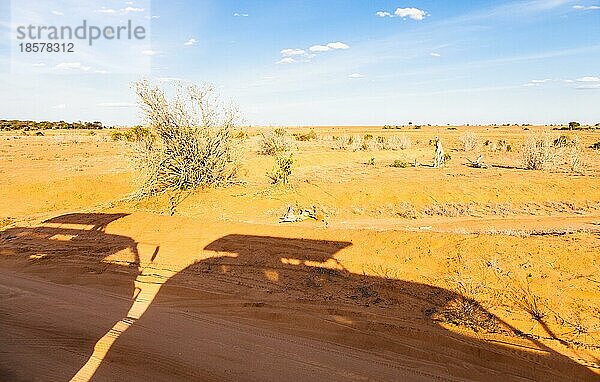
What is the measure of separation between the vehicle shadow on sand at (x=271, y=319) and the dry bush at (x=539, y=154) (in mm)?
17776

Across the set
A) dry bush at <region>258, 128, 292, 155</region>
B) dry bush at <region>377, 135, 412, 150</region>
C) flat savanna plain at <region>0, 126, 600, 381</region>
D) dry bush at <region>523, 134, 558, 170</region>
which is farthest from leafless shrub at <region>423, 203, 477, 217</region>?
dry bush at <region>377, 135, 412, 150</region>

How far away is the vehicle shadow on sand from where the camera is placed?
4820mm

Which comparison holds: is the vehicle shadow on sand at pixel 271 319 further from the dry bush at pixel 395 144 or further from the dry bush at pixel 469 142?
the dry bush at pixel 469 142

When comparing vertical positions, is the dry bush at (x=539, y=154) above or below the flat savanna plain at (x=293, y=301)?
above

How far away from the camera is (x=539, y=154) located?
22031mm

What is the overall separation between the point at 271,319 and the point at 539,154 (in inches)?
816

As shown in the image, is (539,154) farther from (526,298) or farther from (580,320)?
(580,320)

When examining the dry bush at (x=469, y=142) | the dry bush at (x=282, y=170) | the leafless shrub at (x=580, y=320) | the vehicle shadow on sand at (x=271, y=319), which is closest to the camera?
the vehicle shadow on sand at (x=271, y=319)

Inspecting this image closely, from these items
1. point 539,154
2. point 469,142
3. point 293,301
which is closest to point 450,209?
point 293,301

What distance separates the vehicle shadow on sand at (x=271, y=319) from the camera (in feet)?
15.8

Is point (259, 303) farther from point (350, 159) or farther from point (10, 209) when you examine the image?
point (350, 159)

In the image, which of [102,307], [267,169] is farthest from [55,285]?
[267,169]

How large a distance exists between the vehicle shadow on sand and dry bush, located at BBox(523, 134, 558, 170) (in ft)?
58.3

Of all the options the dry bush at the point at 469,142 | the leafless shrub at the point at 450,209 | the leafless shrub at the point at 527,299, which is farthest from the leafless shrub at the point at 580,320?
the dry bush at the point at 469,142
